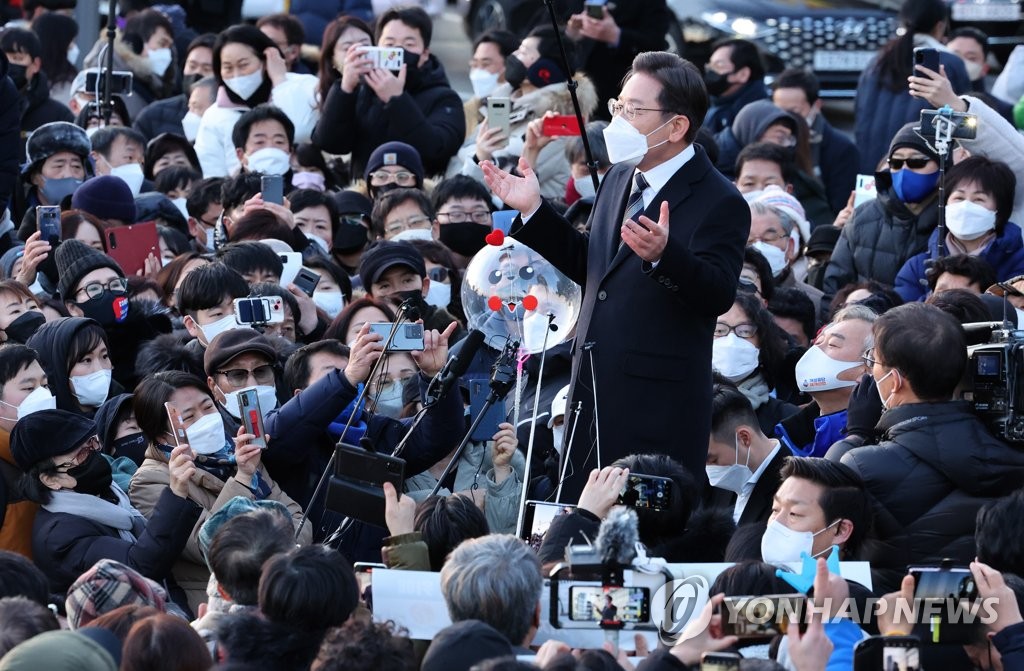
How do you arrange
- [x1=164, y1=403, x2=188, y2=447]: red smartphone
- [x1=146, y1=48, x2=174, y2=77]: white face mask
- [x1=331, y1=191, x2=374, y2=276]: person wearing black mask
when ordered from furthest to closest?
[x1=146, y1=48, x2=174, y2=77]: white face mask < [x1=331, y1=191, x2=374, y2=276]: person wearing black mask < [x1=164, y1=403, x2=188, y2=447]: red smartphone

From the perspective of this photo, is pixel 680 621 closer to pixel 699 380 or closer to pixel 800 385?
pixel 699 380

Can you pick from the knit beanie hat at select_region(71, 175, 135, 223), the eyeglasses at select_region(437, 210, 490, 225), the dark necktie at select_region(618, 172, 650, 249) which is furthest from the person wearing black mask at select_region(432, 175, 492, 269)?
the dark necktie at select_region(618, 172, 650, 249)

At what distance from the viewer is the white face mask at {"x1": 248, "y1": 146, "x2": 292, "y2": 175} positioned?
34.3 ft

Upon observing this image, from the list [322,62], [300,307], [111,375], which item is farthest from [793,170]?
[111,375]

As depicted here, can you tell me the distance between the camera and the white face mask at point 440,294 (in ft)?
29.2

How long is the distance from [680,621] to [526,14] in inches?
433

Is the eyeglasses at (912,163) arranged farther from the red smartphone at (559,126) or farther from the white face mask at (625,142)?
the white face mask at (625,142)

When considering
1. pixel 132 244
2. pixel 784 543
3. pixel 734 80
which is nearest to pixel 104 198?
pixel 132 244

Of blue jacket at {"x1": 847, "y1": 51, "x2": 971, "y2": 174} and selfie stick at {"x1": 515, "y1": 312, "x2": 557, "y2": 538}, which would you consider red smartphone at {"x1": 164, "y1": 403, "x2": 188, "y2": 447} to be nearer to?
selfie stick at {"x1": 515, "y1": 312, "x2": 557, "y2": 538}

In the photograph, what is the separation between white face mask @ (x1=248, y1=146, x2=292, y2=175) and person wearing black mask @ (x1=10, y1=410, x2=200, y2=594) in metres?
4.15

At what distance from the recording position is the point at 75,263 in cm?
836

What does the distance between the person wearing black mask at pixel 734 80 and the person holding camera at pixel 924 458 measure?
633 cm

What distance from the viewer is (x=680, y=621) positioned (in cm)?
494

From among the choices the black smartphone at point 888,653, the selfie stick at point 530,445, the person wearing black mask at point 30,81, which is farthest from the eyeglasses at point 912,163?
the person wearing black mask at point 30,81
